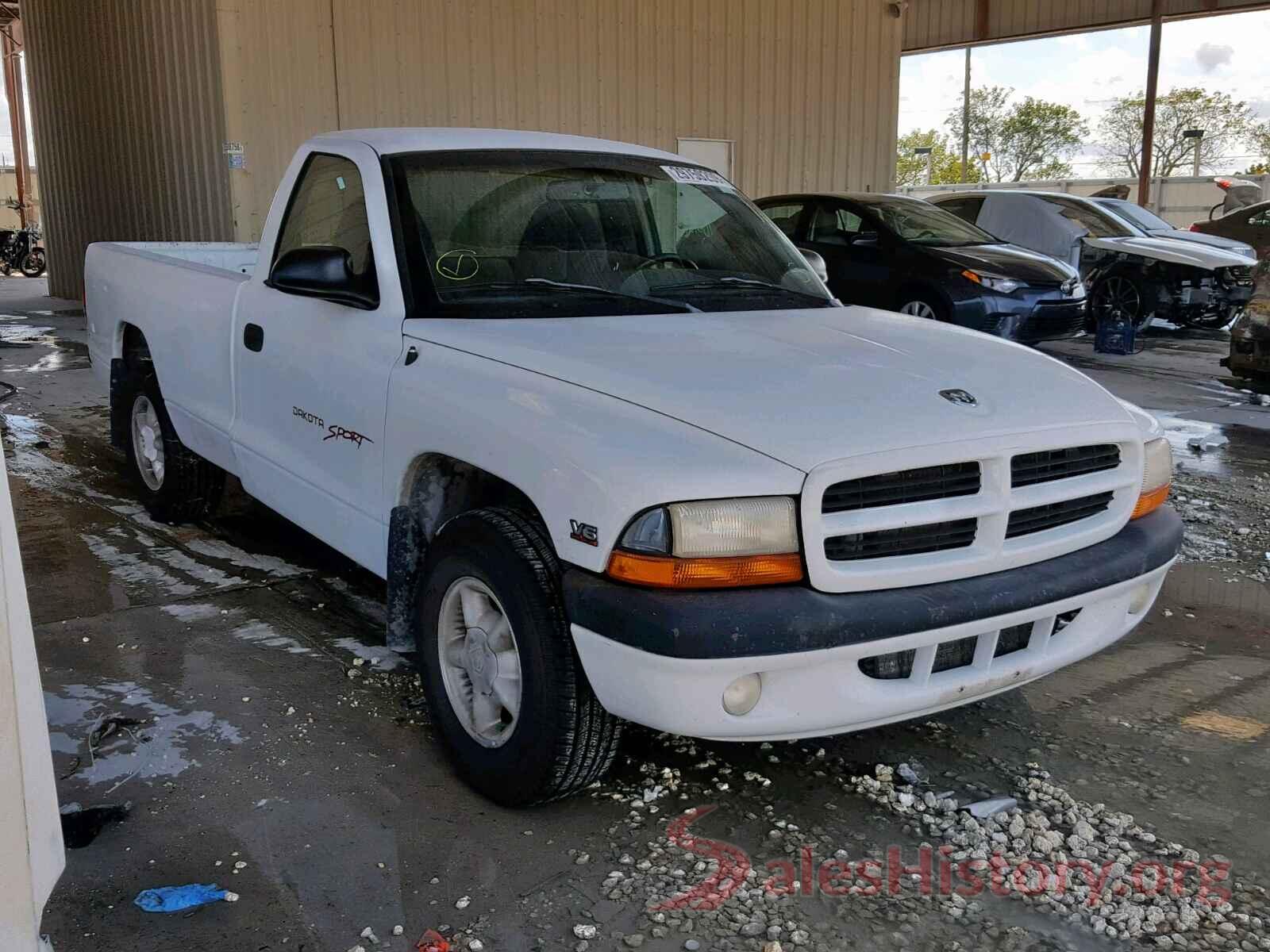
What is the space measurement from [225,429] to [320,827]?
81.8 inches

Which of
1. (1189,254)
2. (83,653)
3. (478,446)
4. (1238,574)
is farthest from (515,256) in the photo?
(1189,254)

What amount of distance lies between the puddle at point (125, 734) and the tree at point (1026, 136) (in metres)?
58.4

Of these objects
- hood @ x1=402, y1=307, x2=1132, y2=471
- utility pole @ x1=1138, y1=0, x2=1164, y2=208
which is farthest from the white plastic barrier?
utility pole @ x1=1138, y1=0, x2=1164, y2=208

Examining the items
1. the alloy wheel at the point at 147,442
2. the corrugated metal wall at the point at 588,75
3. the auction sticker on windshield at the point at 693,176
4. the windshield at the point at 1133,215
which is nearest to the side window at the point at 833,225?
the corrugated metal wall at the point at 588,75

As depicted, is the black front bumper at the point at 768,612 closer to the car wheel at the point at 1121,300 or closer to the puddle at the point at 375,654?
the puddle at the point at 375,654

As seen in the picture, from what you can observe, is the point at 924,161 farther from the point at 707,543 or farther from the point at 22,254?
the point at 707,543

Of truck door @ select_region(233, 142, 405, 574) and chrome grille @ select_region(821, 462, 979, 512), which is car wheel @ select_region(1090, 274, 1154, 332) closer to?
truck door @ select_region(233, 142, 405, 574)

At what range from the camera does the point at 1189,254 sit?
40.1ft

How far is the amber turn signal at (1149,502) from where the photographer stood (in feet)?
10.6

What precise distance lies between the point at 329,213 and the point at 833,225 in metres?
7.81

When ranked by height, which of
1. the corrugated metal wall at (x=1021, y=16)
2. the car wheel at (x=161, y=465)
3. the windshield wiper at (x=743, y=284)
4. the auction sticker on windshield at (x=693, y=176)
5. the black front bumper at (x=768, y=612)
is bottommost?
the car wheel at (x=161, y=465)

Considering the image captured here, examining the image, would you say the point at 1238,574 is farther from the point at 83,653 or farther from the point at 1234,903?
the point at 83,653

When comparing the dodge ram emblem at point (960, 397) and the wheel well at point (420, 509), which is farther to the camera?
the wheel well at point (420, 509)

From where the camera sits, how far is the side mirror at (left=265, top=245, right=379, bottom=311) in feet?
11.3
